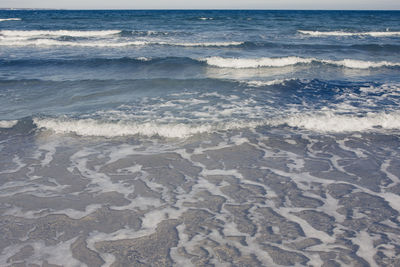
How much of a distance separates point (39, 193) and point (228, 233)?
2.80 metres

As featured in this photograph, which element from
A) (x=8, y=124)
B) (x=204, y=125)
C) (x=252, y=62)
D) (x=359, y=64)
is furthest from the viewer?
(x=252, y=62)

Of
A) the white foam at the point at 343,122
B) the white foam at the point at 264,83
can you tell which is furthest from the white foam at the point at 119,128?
the white foam at the point at 264,83

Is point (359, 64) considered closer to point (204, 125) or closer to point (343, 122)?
point (343, 122)

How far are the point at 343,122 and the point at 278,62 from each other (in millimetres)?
8116

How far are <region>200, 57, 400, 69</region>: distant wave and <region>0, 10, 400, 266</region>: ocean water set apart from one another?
298 cm

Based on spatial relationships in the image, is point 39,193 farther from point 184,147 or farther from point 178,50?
point 178,50

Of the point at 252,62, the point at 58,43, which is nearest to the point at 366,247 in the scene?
the point at 252,62

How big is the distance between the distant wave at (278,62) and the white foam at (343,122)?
7.10 metres

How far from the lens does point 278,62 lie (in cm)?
1438

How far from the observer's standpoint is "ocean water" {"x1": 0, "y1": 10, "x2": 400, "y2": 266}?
3270mm

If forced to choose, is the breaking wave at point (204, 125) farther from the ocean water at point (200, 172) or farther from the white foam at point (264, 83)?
the white foam at point (264, 83)

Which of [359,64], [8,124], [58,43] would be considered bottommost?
[8,124]

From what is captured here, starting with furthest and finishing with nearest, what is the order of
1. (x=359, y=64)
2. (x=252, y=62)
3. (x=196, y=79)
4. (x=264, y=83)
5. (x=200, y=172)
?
(x=252, y=62), (x=359, y=64), (x=196, y=79), (x=264, y=83), (x=200, y=172)

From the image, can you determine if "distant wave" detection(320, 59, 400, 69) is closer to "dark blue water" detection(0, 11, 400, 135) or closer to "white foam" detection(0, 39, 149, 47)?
"dark blue water" detection(0, 11, 400, 135)
